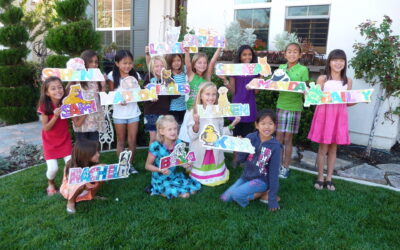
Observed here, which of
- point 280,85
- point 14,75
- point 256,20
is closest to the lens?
point 280,85

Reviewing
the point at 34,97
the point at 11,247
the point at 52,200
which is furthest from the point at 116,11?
the point at 11,247

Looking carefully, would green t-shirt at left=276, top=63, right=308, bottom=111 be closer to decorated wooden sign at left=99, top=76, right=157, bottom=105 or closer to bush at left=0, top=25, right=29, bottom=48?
decorated wooden sign at left=99, top=76, right=157, bottom=105

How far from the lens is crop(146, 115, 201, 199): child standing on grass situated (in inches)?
125

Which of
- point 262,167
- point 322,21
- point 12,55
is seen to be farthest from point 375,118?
point 12,55

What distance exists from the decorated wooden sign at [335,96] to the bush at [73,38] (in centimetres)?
337

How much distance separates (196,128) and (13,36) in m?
5.41

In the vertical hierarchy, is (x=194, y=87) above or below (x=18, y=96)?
above

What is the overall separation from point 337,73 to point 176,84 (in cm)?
174

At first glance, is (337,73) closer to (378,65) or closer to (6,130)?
(378,65)

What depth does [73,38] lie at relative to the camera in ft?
15.2

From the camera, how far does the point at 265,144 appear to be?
9.77ft

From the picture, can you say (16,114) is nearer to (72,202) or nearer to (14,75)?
(14,75)

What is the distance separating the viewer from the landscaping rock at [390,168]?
4.08 m

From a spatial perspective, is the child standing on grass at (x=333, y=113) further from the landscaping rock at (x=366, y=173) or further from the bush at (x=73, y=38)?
the bush at (x=73, y=38)
